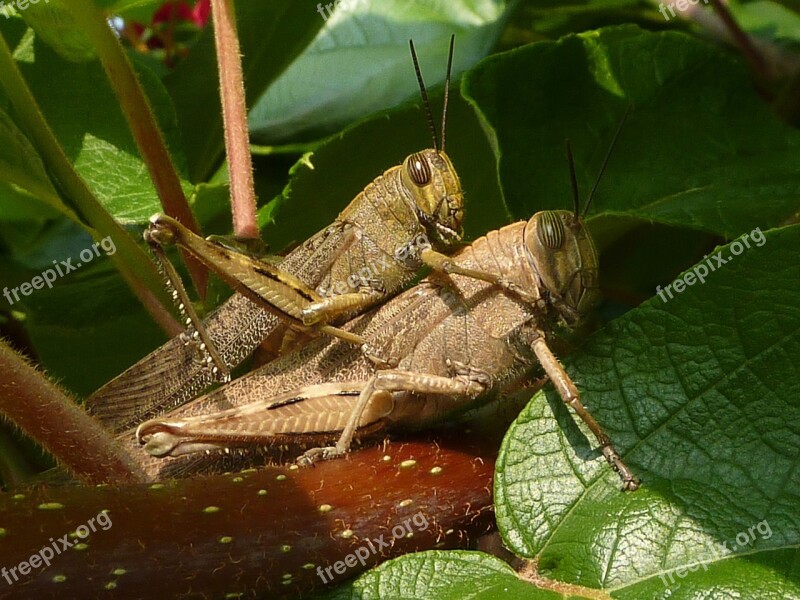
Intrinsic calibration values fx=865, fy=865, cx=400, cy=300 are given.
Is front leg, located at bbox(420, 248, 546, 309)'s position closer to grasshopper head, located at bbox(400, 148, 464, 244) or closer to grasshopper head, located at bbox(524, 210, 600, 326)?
grasshopper head, located at bbox(524, 210, 600, 326)

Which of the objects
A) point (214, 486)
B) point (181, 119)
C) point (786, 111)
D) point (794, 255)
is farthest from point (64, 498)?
point (786, 111)

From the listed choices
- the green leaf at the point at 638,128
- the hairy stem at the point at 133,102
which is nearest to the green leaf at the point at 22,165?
the hairy stem at the point at 133,102

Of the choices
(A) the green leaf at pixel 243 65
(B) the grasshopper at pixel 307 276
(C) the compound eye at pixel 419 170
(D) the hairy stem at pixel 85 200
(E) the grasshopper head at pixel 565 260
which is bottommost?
(E) the grasshopper head at pixel 565 260

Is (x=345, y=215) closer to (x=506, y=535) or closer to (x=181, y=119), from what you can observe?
(x=181, y=119)

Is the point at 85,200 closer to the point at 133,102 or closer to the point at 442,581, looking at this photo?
the point at 133,102

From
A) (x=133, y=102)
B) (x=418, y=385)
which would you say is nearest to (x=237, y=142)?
(x=133, y=102)

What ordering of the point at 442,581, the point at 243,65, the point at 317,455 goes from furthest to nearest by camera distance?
the point at 243,65 < the point at 317,455 < the point at 442,581

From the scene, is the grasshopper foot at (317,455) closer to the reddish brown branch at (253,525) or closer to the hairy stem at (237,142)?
the reddish brown branch at (253,525)
